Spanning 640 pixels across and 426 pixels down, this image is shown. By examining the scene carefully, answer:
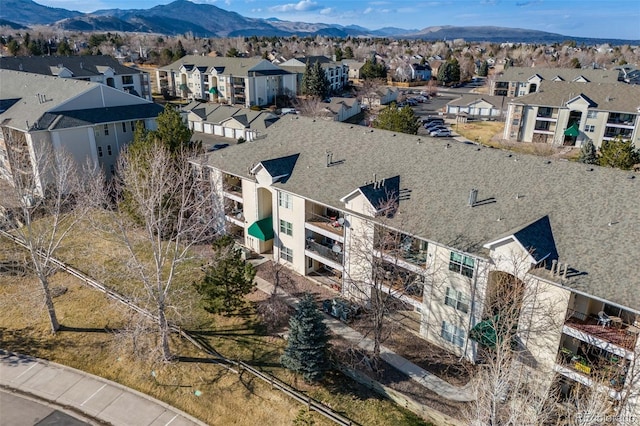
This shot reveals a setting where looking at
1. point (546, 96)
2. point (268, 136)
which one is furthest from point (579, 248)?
point (546, 96)

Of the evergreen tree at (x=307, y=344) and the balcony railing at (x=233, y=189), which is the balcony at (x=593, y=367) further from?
the balcony railing at (x=233, y=189)

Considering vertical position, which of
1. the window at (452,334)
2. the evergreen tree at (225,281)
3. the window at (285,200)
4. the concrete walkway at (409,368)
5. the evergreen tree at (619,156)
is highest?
the evergreen tree at (619,156)

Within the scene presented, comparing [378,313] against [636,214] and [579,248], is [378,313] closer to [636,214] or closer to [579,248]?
[579,248]

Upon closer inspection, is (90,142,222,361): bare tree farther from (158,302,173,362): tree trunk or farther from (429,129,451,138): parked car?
(429,129,451,138): parked car

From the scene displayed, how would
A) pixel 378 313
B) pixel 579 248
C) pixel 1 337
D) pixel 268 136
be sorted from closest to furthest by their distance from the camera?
pixel 579 248 < pixel 378 313 < pixel 1 337 < pixel 268 136

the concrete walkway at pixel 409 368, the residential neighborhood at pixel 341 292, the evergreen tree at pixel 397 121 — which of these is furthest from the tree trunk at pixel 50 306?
the evergreen tree at pixel 397 121

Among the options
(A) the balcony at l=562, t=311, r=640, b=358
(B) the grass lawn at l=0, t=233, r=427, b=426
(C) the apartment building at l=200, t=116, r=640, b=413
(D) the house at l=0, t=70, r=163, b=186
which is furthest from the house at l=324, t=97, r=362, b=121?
(A) the balcony at l=562, t=311, r=640, b=358
